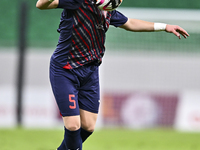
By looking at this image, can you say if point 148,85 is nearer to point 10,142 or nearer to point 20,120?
point 20,120

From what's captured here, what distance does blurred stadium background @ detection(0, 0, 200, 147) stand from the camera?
27.3 ft

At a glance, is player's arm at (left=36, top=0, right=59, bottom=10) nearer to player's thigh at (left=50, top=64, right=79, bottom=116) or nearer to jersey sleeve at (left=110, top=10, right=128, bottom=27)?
player's thigh at (left=50, top=64, right=79, bottom=116)

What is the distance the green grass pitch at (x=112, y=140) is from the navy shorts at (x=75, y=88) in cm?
247

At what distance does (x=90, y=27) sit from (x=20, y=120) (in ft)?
17.2

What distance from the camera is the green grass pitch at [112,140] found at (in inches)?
250

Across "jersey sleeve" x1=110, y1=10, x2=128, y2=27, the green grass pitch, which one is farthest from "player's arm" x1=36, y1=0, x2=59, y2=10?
the green grass pitch

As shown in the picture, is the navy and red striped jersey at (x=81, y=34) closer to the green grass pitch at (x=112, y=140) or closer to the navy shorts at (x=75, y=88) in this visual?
the navy shorts at (x=75, y=88)

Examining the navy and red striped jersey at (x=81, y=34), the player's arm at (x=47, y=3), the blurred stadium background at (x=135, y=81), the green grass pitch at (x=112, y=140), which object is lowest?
the green grass pitch at (x=112, y=140)

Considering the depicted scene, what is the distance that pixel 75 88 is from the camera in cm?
370

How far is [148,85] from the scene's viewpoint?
8633 mm

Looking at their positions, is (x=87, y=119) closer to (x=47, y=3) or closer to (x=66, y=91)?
(x=66, y=91)

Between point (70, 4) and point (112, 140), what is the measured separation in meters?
4.15

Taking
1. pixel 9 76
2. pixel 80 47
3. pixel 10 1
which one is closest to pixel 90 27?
pixel 80 47

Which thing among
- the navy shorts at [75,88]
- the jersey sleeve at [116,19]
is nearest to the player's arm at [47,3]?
the navy shorts at [75,88]
